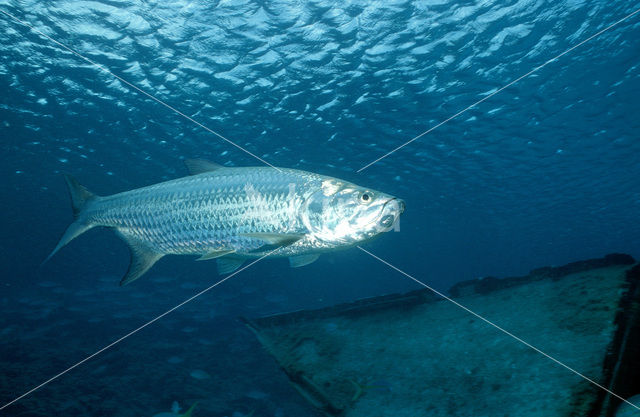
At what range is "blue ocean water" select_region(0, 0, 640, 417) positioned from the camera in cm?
898

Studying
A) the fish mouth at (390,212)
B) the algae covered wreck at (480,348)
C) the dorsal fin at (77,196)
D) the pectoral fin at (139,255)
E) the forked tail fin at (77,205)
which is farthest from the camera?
the dorsal fin at (77,196)

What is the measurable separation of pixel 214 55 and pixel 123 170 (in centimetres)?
1587

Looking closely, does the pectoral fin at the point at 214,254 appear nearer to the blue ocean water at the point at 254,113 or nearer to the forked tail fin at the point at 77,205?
the forked tail fin at the point at 77,205

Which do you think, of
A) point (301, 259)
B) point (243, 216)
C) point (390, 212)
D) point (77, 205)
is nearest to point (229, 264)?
point (243, 216)

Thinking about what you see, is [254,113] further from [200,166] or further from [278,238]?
[278,238]

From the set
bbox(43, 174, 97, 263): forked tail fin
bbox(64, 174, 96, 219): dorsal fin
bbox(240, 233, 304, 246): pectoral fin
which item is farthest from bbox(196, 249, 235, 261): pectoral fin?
bbox(64, 174, 96, 219): dorsal fin

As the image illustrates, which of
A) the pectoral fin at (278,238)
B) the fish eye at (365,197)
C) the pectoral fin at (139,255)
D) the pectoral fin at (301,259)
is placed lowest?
the pectoral fin at (139,255)

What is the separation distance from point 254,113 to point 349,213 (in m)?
14.1

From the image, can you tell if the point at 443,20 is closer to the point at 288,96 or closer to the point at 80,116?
the point at 288,96

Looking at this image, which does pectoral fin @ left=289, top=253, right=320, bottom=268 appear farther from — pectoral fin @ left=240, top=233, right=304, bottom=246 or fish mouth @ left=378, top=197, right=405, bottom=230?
fish mouth @ left=378, top=197, right=405, bottom=230

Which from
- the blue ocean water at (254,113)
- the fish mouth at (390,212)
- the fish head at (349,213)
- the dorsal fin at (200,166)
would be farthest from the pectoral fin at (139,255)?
the blue ocean water at (254,113)

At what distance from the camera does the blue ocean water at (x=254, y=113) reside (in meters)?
8.98

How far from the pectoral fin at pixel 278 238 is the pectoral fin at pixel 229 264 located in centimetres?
72

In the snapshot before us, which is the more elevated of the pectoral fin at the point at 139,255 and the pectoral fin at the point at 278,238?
the pectoral fin at the point at 278,238
